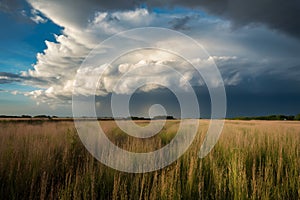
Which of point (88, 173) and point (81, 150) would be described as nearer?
point (88, 173)

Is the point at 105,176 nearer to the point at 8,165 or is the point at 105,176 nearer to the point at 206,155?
the point at 8,165

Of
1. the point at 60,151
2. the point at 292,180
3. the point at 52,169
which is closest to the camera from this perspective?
the point at 292,180

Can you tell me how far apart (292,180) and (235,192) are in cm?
175

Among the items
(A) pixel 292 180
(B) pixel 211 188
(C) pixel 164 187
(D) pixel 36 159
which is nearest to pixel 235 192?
(B) pixel 211 188

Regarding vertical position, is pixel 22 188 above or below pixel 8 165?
below

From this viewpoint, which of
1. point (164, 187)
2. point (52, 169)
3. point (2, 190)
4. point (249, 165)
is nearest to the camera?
point (164, 187)

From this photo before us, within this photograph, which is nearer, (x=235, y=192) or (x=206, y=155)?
(x=235, y=192)

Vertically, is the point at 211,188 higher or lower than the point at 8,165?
lower

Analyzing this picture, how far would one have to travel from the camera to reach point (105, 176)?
4.93 m

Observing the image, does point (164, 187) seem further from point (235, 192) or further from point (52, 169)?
point (52, 169)

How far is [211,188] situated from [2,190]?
3.77 metres

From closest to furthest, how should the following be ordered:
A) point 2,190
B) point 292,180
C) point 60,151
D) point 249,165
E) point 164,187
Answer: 1. point 164,187
2. point 2,190
3. point 292,180
4. point 249,165
5. point 60,151

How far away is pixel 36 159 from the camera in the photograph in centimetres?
549

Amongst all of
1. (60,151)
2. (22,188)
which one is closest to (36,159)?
(22,188)
